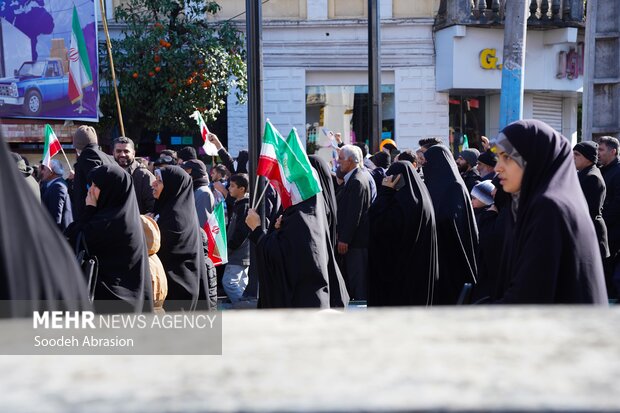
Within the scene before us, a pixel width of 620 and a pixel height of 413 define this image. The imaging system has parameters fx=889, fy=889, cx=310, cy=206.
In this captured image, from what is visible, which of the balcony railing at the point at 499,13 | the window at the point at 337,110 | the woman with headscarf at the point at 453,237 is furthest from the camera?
the window at the point at 337,110

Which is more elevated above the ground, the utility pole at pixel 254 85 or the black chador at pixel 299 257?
the utility pole at pixel 254 85

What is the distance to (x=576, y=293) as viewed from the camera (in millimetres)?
3369

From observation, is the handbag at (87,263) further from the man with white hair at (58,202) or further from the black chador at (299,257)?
the man with white hair at (58,202)

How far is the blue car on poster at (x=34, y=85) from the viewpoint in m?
15.6

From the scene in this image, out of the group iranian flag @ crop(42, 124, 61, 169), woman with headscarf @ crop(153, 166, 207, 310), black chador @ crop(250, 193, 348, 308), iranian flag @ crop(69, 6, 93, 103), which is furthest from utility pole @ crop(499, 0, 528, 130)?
iranian flag @ crop(69, 6, 93, 103)

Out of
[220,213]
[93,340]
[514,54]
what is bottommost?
[220,213]

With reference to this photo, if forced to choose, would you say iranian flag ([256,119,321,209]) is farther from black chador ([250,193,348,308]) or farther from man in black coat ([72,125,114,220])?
man in black coat ([72,125,114,220])

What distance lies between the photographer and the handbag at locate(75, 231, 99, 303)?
5.27m

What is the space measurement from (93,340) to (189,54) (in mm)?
16996

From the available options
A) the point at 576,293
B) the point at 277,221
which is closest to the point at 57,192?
the point at 277,221

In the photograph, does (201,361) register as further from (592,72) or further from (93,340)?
(592,72)

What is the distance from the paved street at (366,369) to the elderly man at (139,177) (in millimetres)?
7449

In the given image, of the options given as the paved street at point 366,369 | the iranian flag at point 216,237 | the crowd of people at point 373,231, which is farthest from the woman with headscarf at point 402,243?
the paved street at point 366,369

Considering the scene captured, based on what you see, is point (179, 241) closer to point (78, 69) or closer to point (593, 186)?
point (593, 186)
